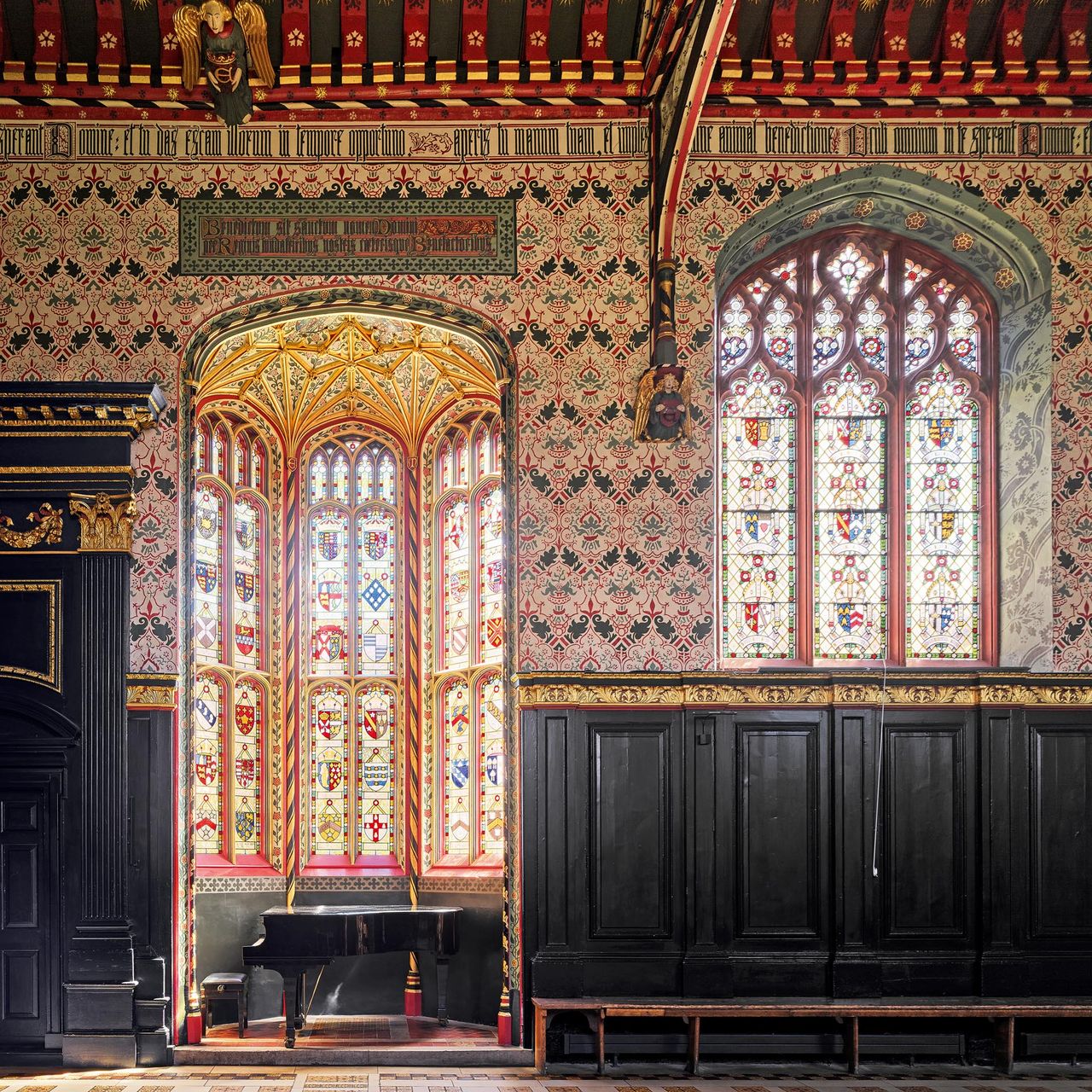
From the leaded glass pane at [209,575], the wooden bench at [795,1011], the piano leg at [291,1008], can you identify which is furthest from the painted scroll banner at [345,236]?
the wooden bench at [795,1011]

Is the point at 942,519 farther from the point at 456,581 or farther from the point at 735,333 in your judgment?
the point at 456,581

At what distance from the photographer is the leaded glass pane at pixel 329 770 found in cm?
1289

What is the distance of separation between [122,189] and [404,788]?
5.41 metres

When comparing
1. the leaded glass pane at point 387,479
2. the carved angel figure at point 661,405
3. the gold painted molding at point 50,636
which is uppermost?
the carved angel figure at point 661,405

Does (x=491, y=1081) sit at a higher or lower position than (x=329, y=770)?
lower

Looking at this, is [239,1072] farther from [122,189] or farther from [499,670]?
[122,189]

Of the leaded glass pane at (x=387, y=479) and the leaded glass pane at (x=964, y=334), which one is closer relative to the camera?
the leaded glass pane at (x=964, y=334)

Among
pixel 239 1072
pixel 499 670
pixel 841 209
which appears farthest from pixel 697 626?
pixel 239 1072

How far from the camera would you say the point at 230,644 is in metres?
12.6

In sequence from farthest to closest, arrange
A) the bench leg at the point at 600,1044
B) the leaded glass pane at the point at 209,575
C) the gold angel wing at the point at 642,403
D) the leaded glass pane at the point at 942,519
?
the leaded glass pane at the point at 209,575, the leaded glass pane at the point at 942,519, the gold angel wing at the point at 642,403, the bench leg at the point at 600,1044

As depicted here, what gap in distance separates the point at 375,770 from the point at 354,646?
1088mm

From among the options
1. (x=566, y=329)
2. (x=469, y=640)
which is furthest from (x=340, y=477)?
(x=566, y=329)

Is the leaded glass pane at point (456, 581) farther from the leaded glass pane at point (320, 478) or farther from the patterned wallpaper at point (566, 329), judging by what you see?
the patterned wallpaper at point (566, 329)

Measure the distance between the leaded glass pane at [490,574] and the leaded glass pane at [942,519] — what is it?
11.2 feet
